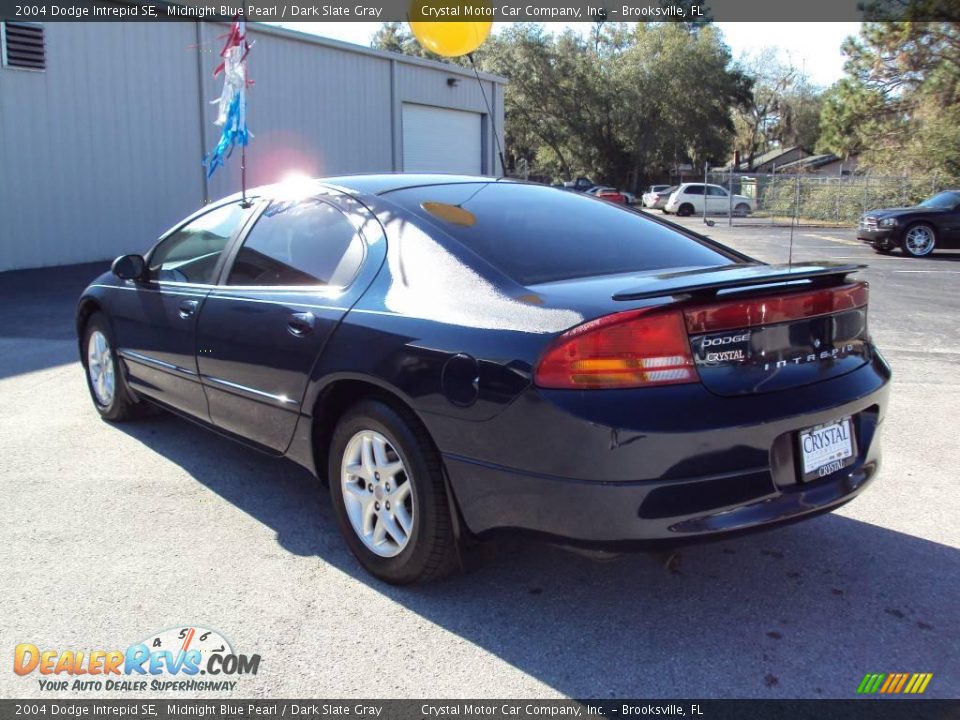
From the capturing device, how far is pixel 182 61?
16.1 metres

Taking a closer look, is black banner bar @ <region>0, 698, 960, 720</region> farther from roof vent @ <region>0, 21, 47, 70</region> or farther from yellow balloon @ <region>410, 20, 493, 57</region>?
roof vent @ <region>0, 21, 47, 70</region>

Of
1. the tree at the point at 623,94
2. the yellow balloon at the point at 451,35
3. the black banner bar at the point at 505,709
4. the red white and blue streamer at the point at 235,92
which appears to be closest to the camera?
the black banner bar at the point at 505,709

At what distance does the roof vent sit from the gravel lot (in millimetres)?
11279

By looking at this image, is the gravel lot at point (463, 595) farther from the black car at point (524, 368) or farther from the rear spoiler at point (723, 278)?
the rear spoiler at point (723, 278)

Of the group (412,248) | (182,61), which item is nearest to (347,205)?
(412,248)

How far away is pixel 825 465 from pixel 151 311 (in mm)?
3420

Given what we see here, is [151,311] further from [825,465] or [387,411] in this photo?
[825,465]

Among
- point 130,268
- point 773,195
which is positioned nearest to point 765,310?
point 130,268

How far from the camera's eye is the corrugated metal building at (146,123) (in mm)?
13469

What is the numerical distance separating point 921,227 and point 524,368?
1716 centimetres

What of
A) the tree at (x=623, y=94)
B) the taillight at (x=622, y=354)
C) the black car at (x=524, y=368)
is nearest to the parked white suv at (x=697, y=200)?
the tree at (x=623, y=94)

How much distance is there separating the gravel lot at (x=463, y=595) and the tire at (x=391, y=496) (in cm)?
14

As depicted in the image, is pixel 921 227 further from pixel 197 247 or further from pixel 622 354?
pixel 622 354

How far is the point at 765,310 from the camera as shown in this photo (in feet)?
8.46
